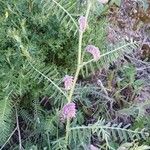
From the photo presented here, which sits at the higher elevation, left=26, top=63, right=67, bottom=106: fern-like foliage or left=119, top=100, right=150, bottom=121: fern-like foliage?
left=26, top=63, right=67, bottom=106: fern-like foliage

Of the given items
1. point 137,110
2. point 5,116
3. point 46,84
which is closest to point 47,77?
point 46,84

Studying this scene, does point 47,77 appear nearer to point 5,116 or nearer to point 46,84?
point 46,84

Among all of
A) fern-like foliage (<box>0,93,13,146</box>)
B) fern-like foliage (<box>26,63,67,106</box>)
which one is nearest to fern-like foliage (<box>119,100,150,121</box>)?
fern-like foliage (<box>26,63,67,106</box>)

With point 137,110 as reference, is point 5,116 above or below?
above

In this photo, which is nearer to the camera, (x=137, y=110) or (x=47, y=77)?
(x=47, y=77)

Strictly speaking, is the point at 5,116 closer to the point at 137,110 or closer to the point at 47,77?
the point at 47,77

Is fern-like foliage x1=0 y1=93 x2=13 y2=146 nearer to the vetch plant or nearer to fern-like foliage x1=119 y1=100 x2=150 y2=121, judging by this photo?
the vetch plant

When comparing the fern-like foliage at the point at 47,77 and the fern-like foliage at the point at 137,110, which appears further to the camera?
the fern-like foliage at the point at 137,110

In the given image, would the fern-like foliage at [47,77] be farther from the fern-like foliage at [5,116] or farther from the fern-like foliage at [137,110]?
the fern-like foliage at [137,110]

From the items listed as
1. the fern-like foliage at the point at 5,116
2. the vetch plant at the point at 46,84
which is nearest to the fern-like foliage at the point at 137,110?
the vetch plant at the point at 46,84

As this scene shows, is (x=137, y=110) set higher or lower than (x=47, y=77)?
lower

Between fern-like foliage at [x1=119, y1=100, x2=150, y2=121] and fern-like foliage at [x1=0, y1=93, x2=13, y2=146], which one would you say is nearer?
fern-like foliage at [x1=0, y1=93, x2=13, y2=146]
